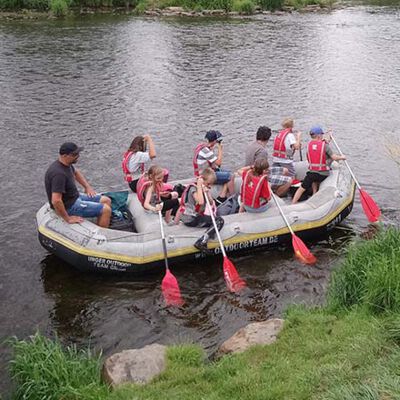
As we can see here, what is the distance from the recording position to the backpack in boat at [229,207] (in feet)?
31.6

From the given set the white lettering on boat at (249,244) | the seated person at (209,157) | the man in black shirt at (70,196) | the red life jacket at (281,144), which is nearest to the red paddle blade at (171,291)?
the white lettering on boat at (249,244)

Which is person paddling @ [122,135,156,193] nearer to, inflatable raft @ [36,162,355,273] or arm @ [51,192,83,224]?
inflatable raft @ [36,162,355,273]

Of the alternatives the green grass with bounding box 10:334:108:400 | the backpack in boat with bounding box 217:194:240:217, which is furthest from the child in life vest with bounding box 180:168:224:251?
the green grass with bounding box 10:334:108:400

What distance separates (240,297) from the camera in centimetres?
793

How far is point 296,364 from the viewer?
17.4 feet

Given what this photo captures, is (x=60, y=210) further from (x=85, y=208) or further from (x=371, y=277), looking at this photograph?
(x=371, y=277)

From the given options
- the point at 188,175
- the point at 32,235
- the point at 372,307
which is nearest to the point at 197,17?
the point at 188,175

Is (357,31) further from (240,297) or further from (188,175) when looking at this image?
(240,297)

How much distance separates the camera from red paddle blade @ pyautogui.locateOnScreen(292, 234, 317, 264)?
8664 mm

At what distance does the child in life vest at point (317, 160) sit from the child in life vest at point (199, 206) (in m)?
2.30

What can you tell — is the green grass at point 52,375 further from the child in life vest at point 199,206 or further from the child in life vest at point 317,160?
the child in life vest at point 317,160

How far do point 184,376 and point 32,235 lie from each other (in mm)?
5157

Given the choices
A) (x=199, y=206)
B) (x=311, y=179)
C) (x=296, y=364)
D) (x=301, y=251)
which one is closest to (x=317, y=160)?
(x=311, y=179)

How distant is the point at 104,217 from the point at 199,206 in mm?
1539
